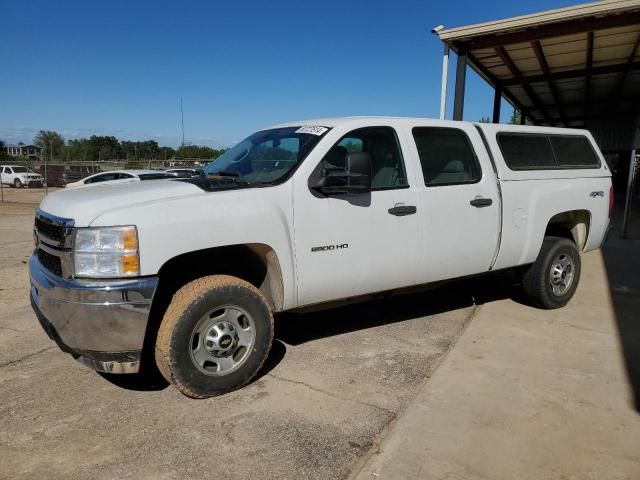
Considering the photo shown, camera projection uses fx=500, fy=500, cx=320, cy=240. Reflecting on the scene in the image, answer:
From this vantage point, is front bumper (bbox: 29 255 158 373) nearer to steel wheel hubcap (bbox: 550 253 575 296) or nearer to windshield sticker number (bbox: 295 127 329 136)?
windshield sticker number (bbox: 295 127 329 136)

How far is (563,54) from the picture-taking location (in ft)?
40.0

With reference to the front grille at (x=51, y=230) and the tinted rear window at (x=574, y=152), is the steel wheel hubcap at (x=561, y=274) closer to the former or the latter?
the tinted rear window at (x=574, y=152)

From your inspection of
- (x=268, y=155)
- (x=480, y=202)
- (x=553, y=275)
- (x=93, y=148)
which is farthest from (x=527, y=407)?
(x=93, y=148)

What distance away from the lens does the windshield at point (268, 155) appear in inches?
148

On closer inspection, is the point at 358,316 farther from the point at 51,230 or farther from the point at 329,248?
the point at 51,230

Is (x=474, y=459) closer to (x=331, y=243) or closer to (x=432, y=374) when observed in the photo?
(x=432, y=374)

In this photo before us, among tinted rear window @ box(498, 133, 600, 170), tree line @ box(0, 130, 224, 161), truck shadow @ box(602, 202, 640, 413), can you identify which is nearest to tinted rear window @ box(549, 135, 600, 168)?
tinted rear window @ box(498, 133, 600, 170)

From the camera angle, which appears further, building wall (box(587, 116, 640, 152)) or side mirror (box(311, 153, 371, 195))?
building wall (box(587, 116, 640, 152))

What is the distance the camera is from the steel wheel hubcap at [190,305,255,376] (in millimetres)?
3322

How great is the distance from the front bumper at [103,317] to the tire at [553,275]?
4.03 metres

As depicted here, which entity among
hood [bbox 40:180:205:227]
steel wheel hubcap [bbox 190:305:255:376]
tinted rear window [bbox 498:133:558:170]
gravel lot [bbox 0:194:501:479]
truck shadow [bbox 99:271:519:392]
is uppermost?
tinted rear window [bbox 498:133:558:170]

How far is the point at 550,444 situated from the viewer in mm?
2922

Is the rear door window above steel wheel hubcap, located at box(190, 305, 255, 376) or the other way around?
above

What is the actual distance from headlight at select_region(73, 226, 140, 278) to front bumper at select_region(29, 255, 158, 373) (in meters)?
0.06
